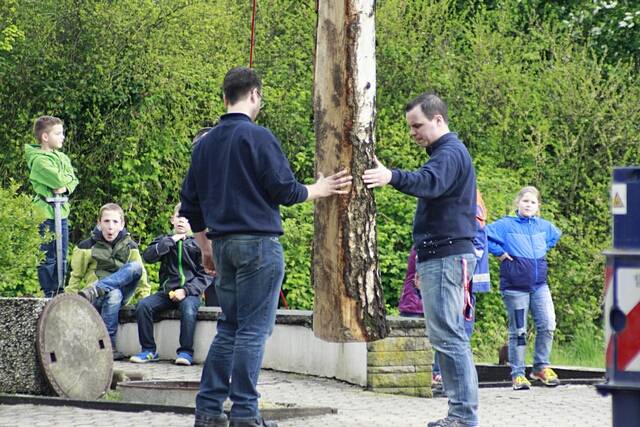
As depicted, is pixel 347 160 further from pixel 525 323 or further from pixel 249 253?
pixel 525 323

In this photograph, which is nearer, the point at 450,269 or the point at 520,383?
the point at 450,269

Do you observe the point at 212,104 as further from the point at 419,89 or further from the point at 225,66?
the point at 419,89

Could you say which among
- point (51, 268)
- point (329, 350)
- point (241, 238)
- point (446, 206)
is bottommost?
point (329, 350)

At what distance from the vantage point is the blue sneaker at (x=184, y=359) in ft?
41.4

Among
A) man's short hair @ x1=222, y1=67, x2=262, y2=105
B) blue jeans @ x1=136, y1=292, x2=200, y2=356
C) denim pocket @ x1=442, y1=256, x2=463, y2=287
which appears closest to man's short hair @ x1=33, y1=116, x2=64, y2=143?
blue jeans @ x1=136, y1=292, x2=200, y2=356

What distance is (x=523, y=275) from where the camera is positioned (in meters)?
12.5

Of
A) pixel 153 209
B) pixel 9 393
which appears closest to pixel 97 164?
pixel 153 209

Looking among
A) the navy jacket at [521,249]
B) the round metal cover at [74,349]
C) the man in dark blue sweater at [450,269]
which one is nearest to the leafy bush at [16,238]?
the round metal cover at [74,349]

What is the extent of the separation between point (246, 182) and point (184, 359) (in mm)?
5018

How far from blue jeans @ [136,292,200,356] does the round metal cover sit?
2448 millimetres

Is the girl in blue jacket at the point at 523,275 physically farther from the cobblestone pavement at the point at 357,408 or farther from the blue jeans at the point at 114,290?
the blue jeans at the point at 114,290

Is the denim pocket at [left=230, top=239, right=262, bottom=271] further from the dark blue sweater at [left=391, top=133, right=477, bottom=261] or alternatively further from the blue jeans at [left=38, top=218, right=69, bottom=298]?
the blue jeans at [left=38, top=218, right=69, bottom=298]

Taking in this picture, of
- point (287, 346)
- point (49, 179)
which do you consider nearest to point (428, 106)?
point (287, 346)

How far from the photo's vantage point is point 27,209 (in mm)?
11141
